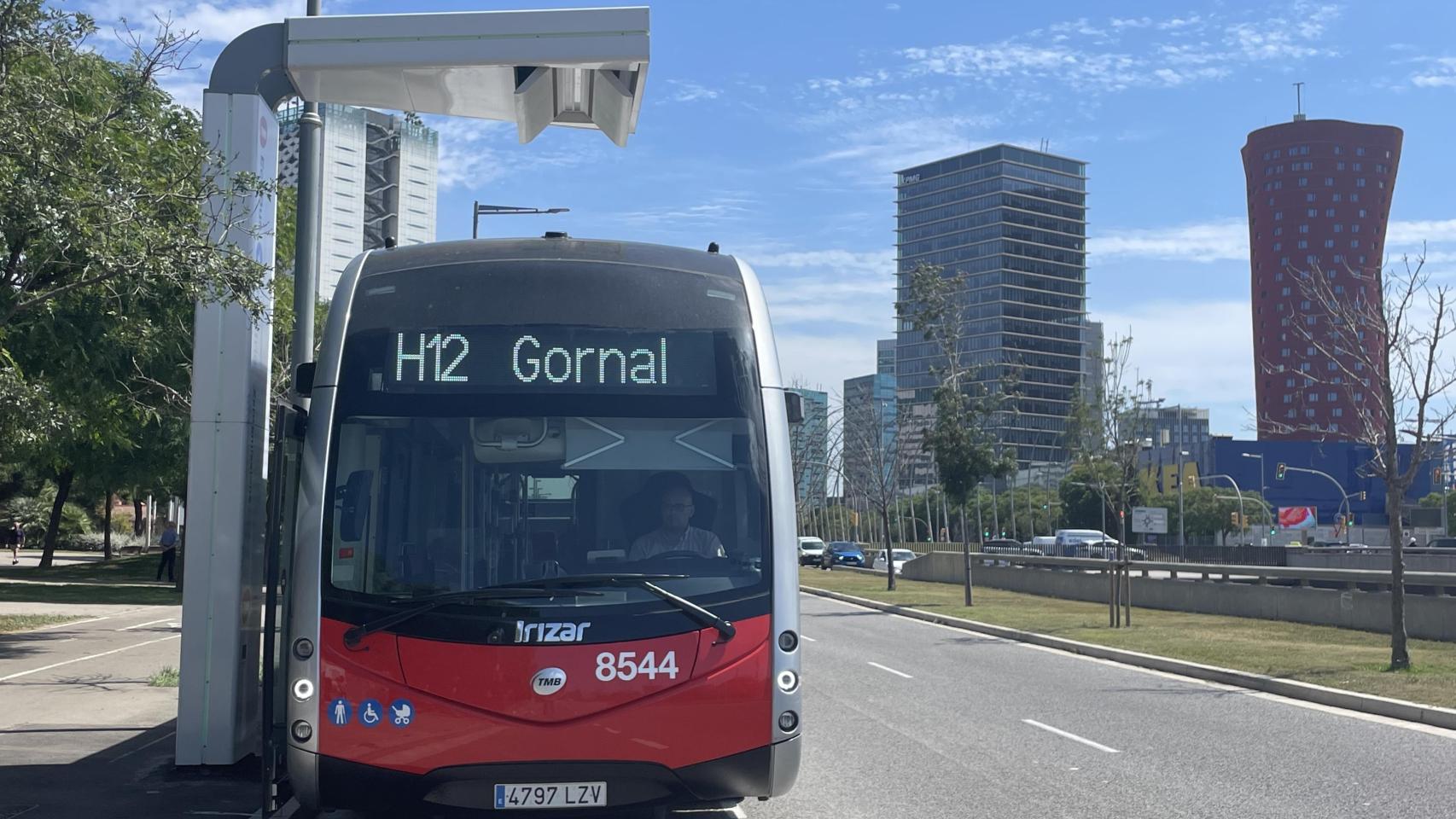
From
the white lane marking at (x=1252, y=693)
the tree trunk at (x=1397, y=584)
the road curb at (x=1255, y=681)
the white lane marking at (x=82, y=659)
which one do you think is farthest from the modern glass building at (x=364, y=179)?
the tree trunk at (x=1397, y=584)

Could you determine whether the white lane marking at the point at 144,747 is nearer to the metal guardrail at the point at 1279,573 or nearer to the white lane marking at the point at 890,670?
the white lane marking at the point at 890,670

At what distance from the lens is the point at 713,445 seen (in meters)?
7.34

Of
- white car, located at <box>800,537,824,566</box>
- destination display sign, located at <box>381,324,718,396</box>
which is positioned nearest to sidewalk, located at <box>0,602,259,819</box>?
destination display sign, located at <box>381,324,718,396</box>

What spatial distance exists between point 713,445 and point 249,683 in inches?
169

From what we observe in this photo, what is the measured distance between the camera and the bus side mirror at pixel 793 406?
773 centimetres

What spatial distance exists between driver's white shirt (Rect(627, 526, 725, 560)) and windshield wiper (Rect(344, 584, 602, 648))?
1.32 ft

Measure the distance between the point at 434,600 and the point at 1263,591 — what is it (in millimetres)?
24902

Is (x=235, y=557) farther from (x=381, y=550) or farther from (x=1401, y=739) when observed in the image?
(x=1401, y=739)

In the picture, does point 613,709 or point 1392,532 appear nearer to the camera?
point 613,709

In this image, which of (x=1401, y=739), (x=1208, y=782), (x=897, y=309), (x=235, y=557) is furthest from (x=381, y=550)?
(x=897, y=309)

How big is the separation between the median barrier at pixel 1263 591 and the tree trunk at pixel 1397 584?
15.2 feet

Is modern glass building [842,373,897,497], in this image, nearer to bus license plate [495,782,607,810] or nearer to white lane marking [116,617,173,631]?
white lane marking [116,617,173,631]

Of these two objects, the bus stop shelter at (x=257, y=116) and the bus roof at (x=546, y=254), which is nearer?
the bus roof at (x=546, y=254)

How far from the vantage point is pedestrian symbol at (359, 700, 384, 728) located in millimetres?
6820
